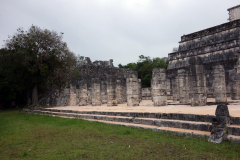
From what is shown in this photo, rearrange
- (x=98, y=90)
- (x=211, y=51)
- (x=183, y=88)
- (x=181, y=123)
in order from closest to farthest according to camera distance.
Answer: (x=181, y=123) → (x=183, y=88) → (x=98, y=90) → (x=211, y=51)

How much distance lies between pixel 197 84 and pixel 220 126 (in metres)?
6.56

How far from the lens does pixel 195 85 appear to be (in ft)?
36.3

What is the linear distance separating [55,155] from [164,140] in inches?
104

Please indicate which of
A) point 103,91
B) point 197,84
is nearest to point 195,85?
point 197,84

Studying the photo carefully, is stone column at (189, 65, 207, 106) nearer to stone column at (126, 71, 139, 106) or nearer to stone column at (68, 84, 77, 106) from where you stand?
stone column at (126, 71, 139, 106)

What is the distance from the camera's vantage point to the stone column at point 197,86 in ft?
35.6

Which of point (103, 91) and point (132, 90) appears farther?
point (103, 91)

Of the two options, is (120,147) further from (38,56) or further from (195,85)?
(38,56)

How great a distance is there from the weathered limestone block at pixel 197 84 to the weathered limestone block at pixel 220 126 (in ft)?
18.9

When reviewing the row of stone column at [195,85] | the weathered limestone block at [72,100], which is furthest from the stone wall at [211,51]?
the weathered limestone block at [72,100]

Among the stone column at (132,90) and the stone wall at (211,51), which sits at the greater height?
the stone wall at (211,51)

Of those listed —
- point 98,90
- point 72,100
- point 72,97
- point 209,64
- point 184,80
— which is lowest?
point 72,100

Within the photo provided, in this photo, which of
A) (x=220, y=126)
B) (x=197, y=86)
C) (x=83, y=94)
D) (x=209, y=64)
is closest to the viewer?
(x=220, y=126)

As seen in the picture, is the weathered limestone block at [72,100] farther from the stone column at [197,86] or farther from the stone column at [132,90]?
the stone column at [197,86]
